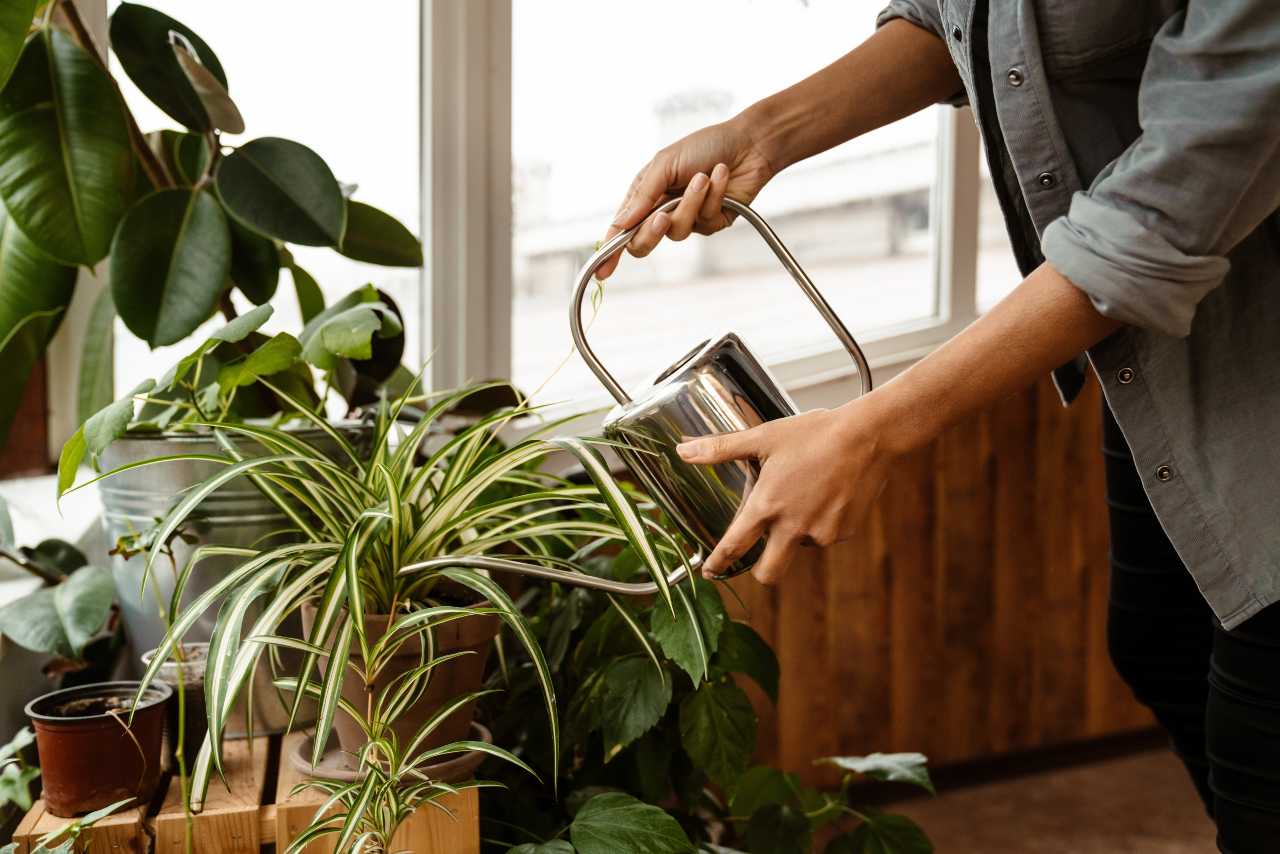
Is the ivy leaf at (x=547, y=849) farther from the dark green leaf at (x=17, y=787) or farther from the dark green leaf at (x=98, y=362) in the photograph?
the dark green leaf at (x=98, y=362)

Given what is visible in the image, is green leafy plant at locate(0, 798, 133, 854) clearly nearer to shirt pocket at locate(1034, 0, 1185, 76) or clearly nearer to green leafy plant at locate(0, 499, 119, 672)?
green leafy plant at locate(0, 499, 119, 672)

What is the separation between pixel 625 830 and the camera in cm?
105

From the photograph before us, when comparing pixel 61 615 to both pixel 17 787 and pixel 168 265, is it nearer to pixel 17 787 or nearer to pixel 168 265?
pixel 17 787

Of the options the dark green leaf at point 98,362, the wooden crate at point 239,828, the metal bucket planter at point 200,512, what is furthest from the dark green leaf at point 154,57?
the wooden crate at point 239,828

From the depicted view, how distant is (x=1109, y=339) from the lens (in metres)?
0.93

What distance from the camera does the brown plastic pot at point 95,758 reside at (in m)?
1.04

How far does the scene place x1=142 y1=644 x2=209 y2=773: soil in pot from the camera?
1163 millimetres

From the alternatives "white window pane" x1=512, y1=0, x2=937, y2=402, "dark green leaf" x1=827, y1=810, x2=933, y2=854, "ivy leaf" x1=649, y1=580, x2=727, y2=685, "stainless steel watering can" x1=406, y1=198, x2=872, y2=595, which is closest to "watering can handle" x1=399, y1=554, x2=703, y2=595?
"stainless steel watering can" x1=406, y1=198, x2=872, y2=595

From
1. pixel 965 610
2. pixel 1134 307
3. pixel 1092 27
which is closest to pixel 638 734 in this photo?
pixel 1134 307

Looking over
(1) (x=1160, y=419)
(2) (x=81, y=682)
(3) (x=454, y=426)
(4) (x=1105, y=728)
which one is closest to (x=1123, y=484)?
(1) (x=1160, y=419)

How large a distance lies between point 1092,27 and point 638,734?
733 mm

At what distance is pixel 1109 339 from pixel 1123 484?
0.74ft

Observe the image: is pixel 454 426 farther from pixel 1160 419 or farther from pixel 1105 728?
pixel 1105 728

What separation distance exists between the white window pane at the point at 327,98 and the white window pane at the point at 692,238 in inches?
7.1
